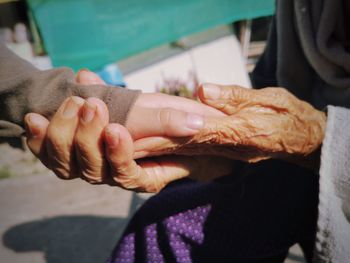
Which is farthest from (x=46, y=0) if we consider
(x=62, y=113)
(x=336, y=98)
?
(x=336, y=98)

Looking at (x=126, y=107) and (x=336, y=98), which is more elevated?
(x=126, y=107)

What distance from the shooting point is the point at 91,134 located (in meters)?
0.76

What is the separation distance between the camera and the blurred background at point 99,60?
266 cm

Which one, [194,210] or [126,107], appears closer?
[126,107]

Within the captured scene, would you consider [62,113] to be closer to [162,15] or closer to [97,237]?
[97,237]

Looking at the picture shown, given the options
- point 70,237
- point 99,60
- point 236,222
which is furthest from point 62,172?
point 99,60

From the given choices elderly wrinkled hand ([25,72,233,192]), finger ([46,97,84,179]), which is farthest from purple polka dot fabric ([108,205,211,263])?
finger ([46,97,84,179])

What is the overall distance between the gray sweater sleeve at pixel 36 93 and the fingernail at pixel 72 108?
5 cm

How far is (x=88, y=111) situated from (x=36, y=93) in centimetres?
22

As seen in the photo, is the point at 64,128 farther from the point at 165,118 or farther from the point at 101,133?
the point at 165,118

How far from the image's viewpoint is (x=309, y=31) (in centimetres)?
114

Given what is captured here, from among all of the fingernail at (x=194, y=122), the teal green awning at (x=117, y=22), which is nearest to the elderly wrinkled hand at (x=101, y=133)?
the fingernail at (x=194, y=122)

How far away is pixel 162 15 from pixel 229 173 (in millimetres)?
3349

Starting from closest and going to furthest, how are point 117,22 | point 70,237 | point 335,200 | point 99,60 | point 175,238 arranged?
point 335,200
point 175,238
point 70,237
point 117,22
point 99,60
